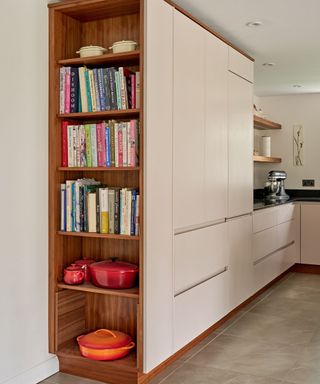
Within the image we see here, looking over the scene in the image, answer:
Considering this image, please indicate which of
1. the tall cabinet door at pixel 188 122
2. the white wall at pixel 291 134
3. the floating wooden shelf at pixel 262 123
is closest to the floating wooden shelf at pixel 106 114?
the tall cabinet door at pixel 188 122

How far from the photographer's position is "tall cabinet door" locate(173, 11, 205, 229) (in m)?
3.14

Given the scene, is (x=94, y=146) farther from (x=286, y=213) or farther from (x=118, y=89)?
(x=286, y=213)

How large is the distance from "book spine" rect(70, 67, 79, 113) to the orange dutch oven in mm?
1358

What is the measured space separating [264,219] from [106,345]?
2.55 metres

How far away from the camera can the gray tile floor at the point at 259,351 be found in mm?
3021

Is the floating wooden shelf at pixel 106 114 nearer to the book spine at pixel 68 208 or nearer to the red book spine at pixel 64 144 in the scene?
the red book spine at pixel 64 144

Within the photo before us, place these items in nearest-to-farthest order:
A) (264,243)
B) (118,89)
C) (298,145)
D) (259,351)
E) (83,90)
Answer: (118,89) < (83,90) < (259,351) < (264,243) < (298,145)

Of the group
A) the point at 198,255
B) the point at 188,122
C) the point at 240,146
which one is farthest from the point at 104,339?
the point at 240,146

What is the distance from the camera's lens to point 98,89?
3000 mm

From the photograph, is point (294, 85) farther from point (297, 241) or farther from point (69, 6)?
point (69, 6)
